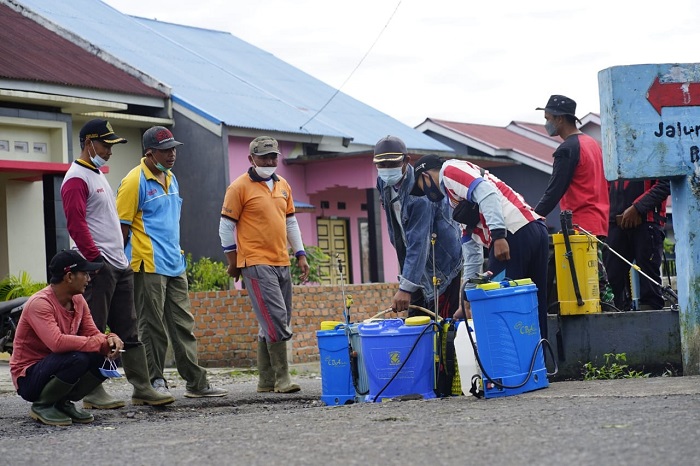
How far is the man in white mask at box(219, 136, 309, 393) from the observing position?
9.98 metres

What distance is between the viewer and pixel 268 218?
10.1m

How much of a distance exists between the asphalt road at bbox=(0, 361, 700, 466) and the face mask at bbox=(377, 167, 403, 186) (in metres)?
1.89

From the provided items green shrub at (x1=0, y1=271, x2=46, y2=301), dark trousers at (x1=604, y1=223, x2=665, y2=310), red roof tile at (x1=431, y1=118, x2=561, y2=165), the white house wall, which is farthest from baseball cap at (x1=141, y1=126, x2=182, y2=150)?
red roof tile at (x1=431, y1=118, x2=561, y2=165)

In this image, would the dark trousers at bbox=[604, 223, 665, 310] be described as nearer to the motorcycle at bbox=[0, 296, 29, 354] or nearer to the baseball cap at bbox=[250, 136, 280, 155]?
the baseball cap at bbox=[250, 136, 280, 155]

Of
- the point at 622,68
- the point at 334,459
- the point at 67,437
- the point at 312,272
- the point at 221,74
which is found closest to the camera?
the point at 334,459

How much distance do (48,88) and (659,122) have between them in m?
11.5

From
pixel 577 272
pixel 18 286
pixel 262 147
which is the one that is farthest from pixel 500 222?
pixel 18 286

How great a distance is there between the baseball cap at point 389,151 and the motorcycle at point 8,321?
23.1 feet

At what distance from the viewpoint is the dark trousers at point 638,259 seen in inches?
405

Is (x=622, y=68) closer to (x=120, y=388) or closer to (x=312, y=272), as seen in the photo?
(x=120, y=388)

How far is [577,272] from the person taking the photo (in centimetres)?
941

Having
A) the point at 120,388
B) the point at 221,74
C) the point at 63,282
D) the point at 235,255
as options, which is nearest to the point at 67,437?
the point at 63,282

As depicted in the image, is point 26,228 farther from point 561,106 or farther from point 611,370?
point 611,370

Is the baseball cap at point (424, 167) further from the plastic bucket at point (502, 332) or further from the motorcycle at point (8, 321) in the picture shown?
the motorcycle at point (8, 321)
